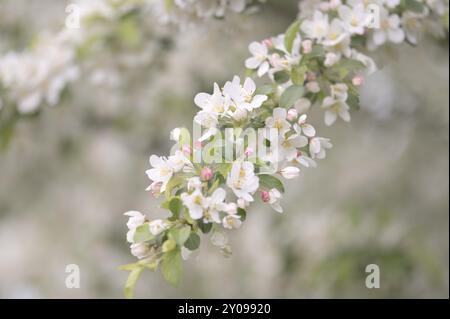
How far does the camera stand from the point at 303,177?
310 cm

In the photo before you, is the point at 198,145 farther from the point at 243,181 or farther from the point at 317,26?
the point at 317,26

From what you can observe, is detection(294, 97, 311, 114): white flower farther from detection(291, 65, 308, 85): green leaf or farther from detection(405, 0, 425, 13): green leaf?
detection(405, 0, 425, 13): green leaf

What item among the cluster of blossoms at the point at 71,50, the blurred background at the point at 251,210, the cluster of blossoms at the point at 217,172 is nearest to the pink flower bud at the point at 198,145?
the cluster of blossoms at the point at 217,172

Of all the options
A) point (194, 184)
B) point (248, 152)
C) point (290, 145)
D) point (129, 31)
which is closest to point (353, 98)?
point (290, 145)

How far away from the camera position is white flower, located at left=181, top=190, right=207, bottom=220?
3.43 feet

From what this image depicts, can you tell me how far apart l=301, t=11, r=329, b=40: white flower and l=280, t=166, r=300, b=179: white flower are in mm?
389

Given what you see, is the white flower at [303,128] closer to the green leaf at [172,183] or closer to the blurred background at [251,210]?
the green leaf at [172,183]

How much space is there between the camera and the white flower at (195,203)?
1.05m

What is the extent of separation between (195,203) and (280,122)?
8.9 inches

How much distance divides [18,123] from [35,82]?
20 cm

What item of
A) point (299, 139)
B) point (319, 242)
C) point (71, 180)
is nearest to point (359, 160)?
point (319, 242)

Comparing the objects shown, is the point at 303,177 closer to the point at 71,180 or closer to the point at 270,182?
the point at 71,180

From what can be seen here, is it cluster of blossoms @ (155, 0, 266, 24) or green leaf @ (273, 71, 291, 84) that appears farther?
cluster of blossoms @ (155, 0, 266, 24)

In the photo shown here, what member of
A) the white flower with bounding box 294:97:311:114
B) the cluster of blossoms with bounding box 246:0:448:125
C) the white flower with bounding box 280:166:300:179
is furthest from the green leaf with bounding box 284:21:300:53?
the white flower with bounding box 280:166:300:179
